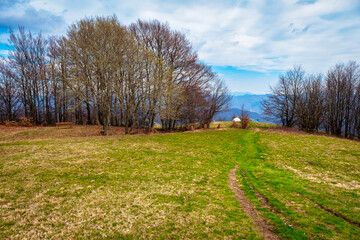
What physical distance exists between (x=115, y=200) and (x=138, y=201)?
94cm

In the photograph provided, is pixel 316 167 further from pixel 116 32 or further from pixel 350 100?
pixel 350 100

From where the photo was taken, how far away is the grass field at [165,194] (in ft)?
17.7

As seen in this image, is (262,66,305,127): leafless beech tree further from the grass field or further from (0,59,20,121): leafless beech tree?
(0,59,20,121): leafless beech tree

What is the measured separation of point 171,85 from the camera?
27.3 metres

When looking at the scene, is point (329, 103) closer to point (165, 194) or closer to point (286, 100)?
point (286, 100)

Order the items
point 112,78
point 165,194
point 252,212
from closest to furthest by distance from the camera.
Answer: point 252,212 → point 165,194 → point 112,78

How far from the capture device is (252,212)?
6746 mm

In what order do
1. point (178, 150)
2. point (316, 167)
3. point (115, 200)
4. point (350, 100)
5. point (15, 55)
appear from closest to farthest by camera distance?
point (115, 200), point (316, 167), point (178, 150), point (15, 55), point (350, 100)

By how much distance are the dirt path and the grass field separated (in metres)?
0.20

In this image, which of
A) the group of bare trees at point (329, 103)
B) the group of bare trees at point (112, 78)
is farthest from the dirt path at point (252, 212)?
the group of bare trees at point (329, 103)

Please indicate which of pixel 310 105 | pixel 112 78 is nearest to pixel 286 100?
pixel 310 105

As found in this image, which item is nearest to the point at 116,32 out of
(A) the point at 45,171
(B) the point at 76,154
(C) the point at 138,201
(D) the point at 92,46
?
(D) the point at 92,46

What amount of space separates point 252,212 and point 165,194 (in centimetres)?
369

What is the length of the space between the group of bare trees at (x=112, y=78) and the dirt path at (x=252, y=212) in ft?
61.5
